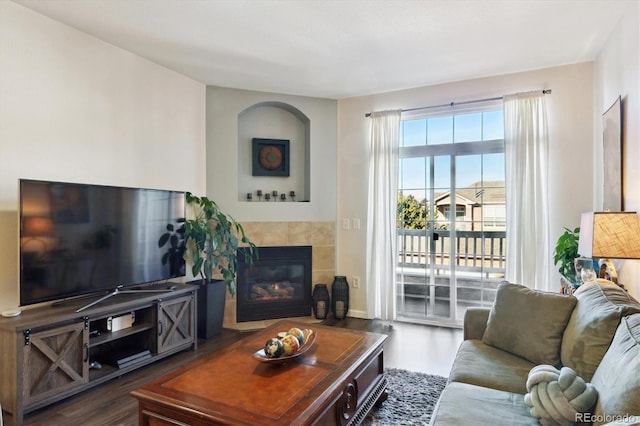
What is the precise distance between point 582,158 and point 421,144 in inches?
62.5

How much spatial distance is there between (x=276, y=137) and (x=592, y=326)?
3771mm

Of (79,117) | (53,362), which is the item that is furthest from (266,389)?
(79,117)

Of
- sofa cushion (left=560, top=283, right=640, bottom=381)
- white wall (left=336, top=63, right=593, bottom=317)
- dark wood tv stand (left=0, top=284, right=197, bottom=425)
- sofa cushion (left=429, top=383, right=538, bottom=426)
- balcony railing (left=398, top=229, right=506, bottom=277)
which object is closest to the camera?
sofa cushion (left=429, top=383, right=538, bottom=426)

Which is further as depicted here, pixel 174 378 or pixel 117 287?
pixel 117 287

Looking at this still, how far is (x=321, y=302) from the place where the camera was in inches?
172

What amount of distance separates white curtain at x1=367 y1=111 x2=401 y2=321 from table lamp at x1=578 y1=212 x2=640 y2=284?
2253 mm

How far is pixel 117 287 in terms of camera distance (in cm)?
290

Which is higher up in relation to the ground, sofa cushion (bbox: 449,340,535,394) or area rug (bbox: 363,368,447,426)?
sofa cushion (bbox: 449,340,535,394)

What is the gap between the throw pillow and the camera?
134 centimetres

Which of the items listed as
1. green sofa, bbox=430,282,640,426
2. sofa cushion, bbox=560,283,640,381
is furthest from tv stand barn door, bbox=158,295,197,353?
sofa cushion, bbox=560,283,640,381

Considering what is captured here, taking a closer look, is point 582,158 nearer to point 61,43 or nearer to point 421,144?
point 421,144

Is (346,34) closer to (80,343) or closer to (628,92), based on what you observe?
(628,92)

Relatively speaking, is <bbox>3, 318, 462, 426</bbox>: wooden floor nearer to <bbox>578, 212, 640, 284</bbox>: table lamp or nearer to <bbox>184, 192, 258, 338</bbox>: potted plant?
<bbox>184, 192, 258, 338</bbox>: potted plant

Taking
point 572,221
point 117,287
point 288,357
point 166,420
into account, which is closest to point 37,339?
point 117,287
